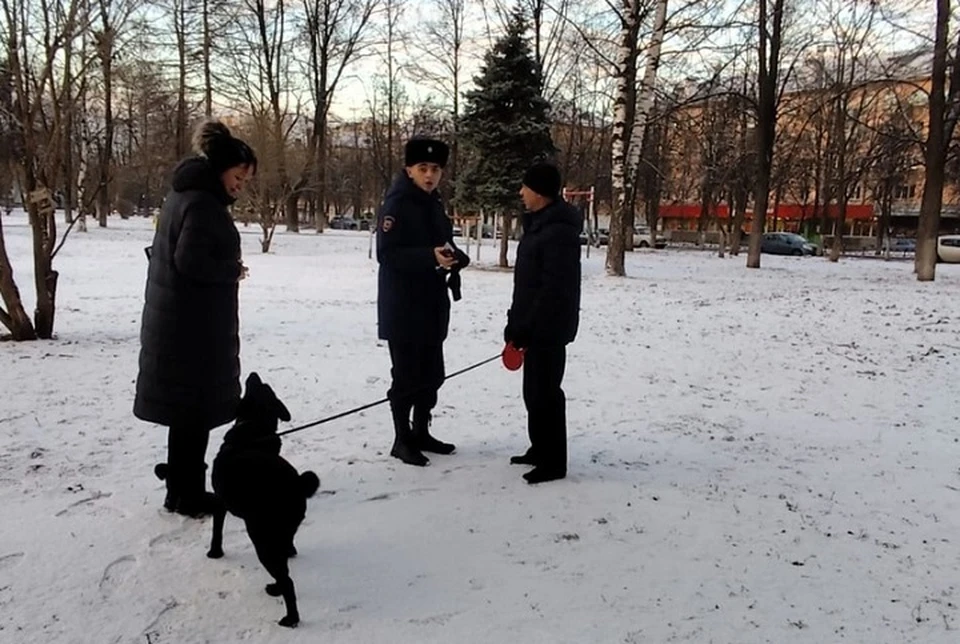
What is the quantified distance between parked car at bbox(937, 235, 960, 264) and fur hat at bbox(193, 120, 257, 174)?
3440 centimetres

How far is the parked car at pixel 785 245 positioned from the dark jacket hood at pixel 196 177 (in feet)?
121

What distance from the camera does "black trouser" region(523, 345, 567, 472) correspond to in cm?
402

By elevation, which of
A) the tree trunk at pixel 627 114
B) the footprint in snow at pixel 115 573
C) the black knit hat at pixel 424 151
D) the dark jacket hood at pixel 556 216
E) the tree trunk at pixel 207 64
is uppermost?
the tree trunk at pixel 207 64

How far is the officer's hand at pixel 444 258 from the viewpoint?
3988 mm

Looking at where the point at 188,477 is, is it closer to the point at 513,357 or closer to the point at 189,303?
the point at 189,303

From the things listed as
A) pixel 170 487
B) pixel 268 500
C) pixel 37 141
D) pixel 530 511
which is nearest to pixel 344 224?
pixel 37 141

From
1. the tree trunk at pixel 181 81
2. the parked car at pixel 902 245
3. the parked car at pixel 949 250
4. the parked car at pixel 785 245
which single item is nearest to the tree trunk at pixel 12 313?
the tree trunk at pixel 181 81

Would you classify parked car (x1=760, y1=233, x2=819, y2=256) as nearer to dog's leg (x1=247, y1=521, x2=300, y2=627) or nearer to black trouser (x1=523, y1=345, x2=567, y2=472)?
black trouser (x1=523, y1=345, x2=567, y2=472)

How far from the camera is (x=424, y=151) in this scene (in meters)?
4.09

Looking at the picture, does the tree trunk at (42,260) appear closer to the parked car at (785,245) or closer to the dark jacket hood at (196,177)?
the dark jacket hood at (196,177)

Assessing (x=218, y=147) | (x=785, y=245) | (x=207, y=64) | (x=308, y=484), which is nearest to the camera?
(x=308, y=484)

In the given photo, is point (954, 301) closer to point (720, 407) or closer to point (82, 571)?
point (720, 407)

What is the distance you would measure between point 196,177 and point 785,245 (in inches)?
1480

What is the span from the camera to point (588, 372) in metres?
6.91
